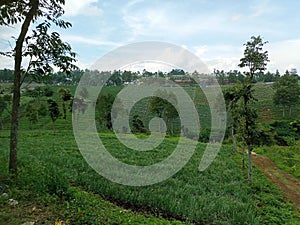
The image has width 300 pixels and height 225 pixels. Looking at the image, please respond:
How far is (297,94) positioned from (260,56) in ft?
146

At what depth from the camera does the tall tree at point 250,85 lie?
11.9 metres

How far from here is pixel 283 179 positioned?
13766 mm

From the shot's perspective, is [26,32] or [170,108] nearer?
[26,32]

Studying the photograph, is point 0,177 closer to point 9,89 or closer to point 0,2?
point 9,89

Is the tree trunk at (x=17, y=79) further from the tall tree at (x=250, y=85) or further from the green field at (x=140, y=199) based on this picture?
the tall tree at (x=250, y=85)

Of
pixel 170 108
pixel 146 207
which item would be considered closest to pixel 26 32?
pixel 146 207

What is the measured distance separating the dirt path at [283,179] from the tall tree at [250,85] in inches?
67.4

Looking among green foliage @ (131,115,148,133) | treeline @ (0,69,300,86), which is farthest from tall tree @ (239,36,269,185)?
green foliage @ (131,115,148,133)

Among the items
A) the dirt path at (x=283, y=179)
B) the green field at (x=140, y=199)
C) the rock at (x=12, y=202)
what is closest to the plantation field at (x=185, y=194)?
the green field at (x=140, y=199)

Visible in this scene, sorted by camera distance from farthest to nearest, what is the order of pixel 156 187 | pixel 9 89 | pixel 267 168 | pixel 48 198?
pixel 267 168 → pixel 156 187 → pixel 9 89 → pixel 48 198

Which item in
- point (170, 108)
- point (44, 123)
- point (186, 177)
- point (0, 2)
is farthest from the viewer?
point (44, 123)

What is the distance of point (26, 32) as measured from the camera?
8.05m

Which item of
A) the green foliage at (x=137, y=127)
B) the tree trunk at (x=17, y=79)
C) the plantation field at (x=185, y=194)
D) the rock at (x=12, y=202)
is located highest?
the tree trunk at (x=17, y=79)

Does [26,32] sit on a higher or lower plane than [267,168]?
higher
